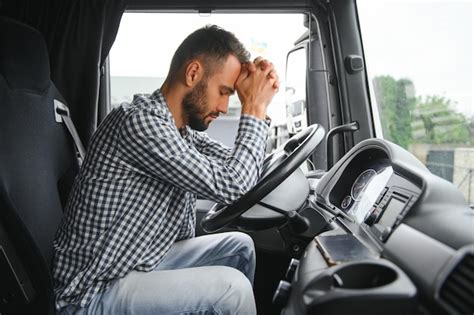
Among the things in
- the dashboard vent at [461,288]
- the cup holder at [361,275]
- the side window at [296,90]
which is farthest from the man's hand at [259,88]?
the side window at [296,90]

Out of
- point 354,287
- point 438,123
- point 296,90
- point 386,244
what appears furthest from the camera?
point 296,90

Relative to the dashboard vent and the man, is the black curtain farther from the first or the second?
the dashboard vent

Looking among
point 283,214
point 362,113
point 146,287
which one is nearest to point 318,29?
point 362,113

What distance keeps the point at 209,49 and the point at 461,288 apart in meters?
0.94

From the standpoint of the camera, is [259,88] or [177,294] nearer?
[177,294]

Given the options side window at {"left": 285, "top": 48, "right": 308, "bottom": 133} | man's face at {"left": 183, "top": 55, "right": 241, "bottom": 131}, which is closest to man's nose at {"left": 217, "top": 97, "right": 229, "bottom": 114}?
man's face at {"left": 183, "top": 55, "right": 241, "bottom": 131}

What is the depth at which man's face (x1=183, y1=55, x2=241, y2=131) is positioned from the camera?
1330mm

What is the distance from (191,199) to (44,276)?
48cm

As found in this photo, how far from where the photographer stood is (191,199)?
56.9 inches

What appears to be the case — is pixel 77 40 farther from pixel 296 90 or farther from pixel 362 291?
pixel 362 291

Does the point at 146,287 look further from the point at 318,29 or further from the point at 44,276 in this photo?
the point at 318,29

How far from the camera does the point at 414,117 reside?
1694mm

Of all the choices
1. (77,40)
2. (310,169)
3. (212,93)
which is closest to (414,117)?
(310,169)

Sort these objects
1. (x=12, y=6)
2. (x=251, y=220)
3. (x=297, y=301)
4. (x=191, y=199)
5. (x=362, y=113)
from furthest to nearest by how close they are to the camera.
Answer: (x=12, y=6) → (x=362, y=113) → (x=191, y=199) → (x=251, y=220) → (x=297, y=301)
